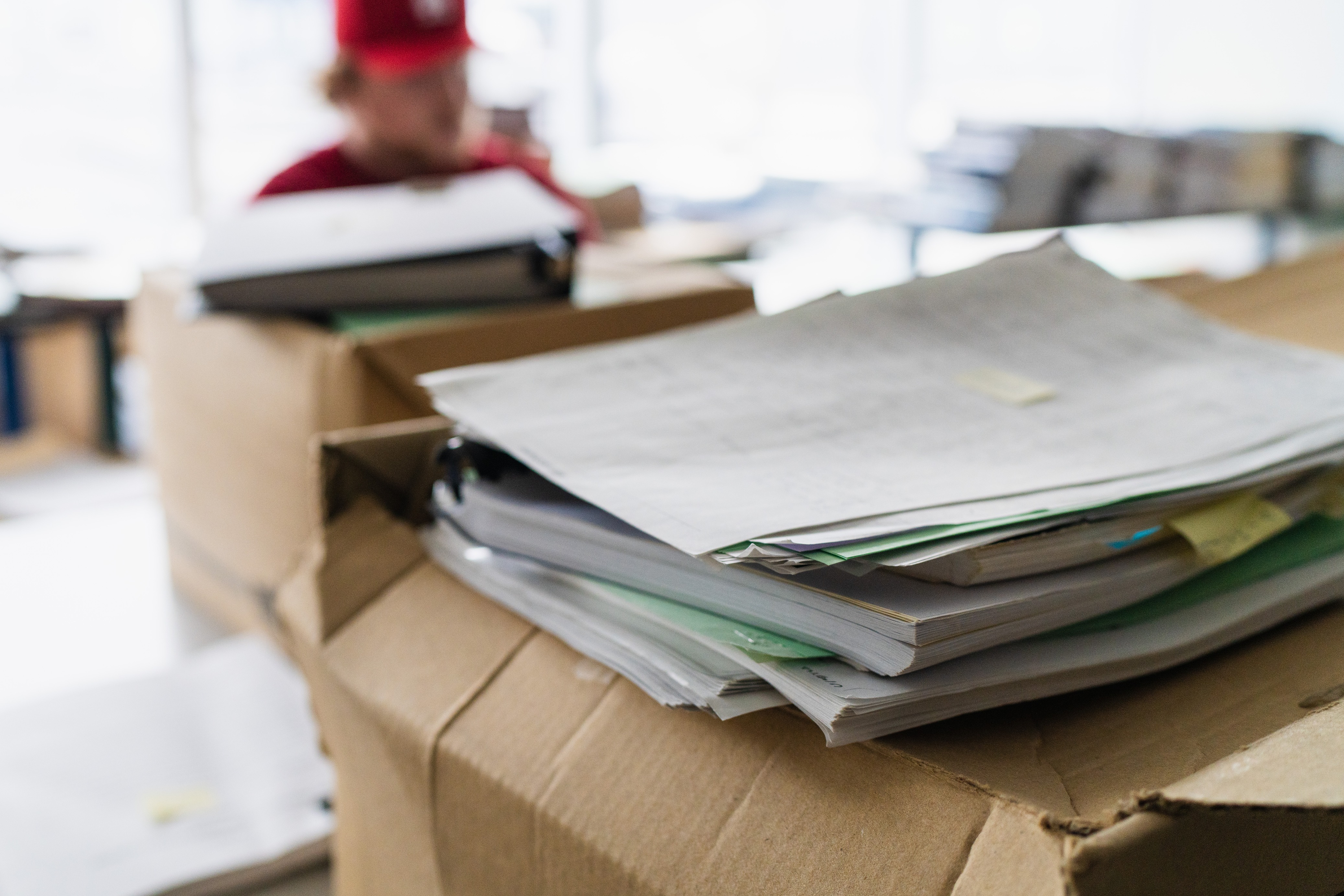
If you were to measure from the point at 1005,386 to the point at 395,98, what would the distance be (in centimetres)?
120

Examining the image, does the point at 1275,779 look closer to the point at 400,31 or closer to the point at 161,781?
the point at 161,781

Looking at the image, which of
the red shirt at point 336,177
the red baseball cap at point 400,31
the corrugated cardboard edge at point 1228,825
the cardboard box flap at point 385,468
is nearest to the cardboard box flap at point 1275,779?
the corrugated cardboard edge at point 1228,825

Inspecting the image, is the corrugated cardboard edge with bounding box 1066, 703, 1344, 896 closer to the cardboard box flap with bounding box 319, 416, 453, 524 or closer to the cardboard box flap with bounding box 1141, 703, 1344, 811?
the cardboard box flap with bounding box 1141, 703, 1344, 811

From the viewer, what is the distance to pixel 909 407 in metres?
0.44

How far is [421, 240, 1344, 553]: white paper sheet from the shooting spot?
359 mm

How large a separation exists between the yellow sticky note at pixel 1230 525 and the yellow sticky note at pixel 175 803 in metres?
0.55

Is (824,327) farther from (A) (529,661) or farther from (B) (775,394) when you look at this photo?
(A) (529,661)

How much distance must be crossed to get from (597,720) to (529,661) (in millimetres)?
47

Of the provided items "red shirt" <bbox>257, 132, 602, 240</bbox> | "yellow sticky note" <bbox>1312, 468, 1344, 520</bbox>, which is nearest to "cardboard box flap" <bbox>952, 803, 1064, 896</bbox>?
"yellow sticky note" <bbox>1312, 468, 1344, 520</bbox>

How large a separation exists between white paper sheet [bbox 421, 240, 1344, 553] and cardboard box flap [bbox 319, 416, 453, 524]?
0.06m

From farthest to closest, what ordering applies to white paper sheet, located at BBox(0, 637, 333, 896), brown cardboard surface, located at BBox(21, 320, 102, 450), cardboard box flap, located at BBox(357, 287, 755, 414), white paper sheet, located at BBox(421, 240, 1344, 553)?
brown cardboard surface, located at BBox(21, 320, 102, 450), cardboard box flap, located at BBox(357, 287, 755, 414), white paper sheet, located at BBox(0, 637, 333, 896), white paper sheet, located at BBox(421, 240, 1344, 553)

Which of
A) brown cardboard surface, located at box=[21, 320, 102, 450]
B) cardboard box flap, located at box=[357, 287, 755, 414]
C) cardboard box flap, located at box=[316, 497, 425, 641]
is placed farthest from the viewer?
brown cardboard surface, located at box=[21, 320, 102, 450]

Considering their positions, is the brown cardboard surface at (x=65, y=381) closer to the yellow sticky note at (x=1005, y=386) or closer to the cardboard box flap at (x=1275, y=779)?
the yellow sticky note at (x=1005, y=386)

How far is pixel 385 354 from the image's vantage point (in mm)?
728
